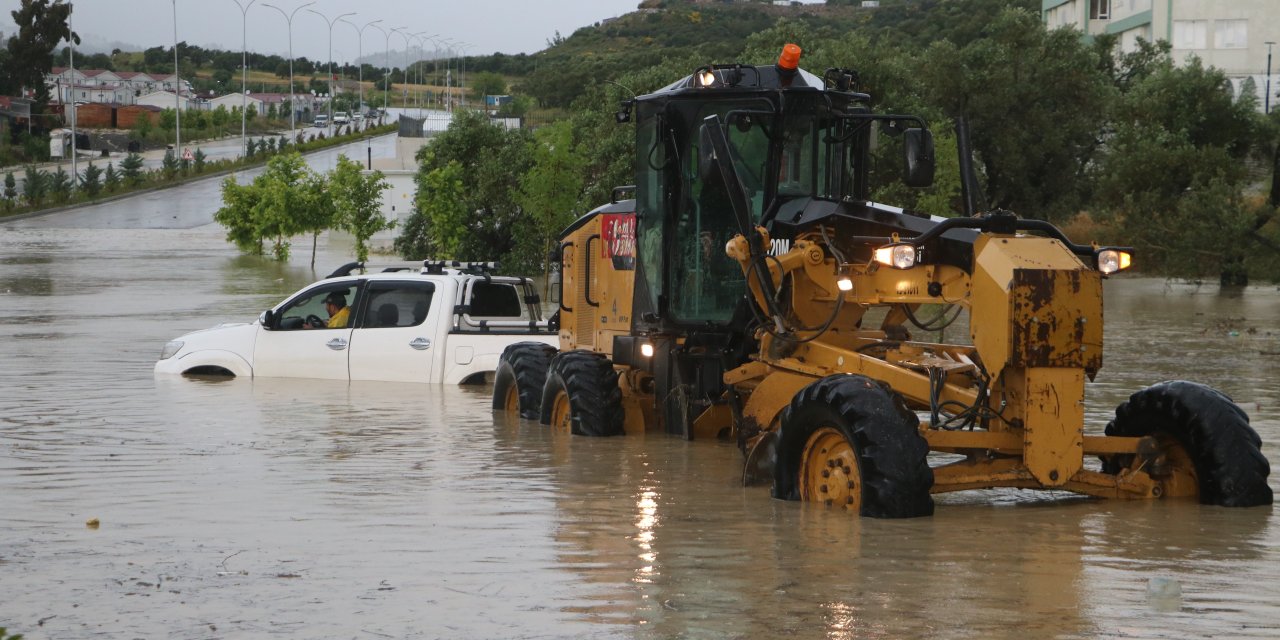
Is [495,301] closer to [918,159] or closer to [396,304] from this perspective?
[396,304]

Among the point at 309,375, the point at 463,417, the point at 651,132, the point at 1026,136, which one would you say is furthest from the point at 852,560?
the point at 1026,136

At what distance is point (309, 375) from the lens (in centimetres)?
1745

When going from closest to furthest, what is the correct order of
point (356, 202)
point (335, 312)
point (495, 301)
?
1. point (335, 312)
2. point (495, 301)
3. point (356, 202)

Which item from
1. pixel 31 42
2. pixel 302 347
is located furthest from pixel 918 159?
pixel 31 42

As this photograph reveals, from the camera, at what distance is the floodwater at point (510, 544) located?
660 centimetres

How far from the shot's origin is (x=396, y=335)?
56.7 ft

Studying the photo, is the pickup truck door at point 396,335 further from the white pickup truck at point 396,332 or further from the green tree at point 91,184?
the green tree at point 91,184

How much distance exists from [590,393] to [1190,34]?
63368mm

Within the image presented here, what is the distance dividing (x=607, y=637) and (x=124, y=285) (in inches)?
1391

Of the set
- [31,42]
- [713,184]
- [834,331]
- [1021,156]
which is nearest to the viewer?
[834,331]

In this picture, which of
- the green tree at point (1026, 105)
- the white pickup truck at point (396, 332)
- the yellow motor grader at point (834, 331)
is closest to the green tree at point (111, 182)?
the green tree at point (1026, 105)

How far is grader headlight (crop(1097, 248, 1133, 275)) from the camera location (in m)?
9.28

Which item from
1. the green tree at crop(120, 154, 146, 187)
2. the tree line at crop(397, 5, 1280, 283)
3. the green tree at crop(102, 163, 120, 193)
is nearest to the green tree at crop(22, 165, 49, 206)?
the green tree at crop(102, 163, 120, 193)

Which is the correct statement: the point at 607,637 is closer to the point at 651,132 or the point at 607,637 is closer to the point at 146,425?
the point at 651,132
